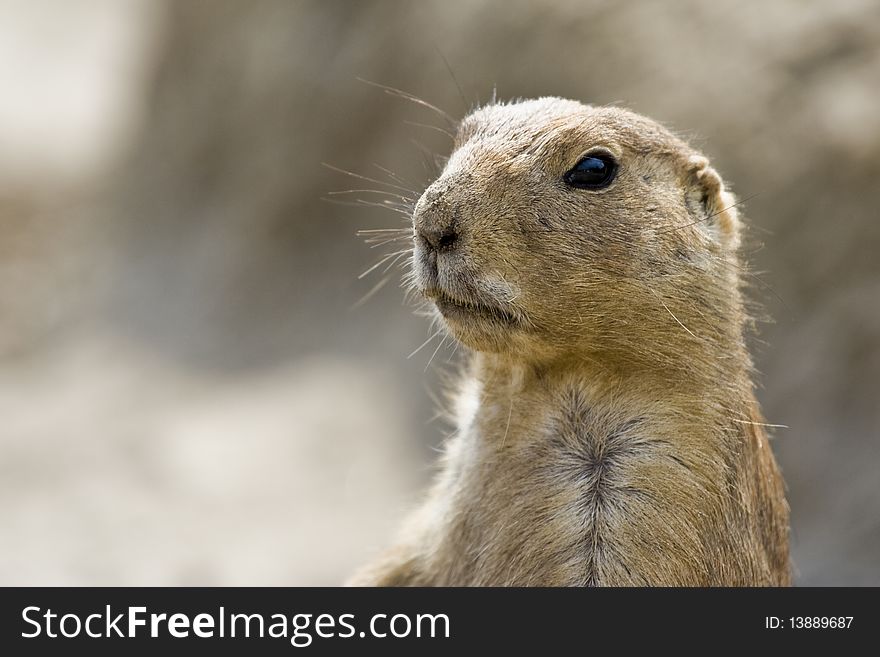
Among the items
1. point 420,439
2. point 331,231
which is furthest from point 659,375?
point 331,231

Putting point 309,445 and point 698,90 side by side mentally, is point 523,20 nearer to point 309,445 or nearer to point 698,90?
point 698,90

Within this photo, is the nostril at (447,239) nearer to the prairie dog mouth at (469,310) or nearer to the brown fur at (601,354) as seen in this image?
the brown fur at (601,354)

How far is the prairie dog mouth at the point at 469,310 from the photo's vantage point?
13.3ft

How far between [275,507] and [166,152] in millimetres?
5613

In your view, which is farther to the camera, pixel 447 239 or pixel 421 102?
pixel 421 102

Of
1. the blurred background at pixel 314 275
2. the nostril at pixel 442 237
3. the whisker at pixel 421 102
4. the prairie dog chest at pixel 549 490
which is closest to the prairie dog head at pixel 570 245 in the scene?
the nostril at pixel 442 237

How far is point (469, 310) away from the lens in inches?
160

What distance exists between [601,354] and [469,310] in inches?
24.9

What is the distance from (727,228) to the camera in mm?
4629

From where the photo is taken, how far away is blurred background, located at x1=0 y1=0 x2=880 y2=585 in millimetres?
7562

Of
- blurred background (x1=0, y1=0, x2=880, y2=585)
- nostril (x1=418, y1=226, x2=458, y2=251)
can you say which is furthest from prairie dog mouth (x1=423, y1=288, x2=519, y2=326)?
blurred background (x1=0, y1=0, x2=880, y2=585)

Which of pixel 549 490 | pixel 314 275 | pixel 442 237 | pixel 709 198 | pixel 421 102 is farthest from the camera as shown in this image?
pixel 314 275

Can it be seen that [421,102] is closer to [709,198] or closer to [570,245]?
[570,245]

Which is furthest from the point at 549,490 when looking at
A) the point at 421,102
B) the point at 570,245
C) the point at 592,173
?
the point at 421,102
